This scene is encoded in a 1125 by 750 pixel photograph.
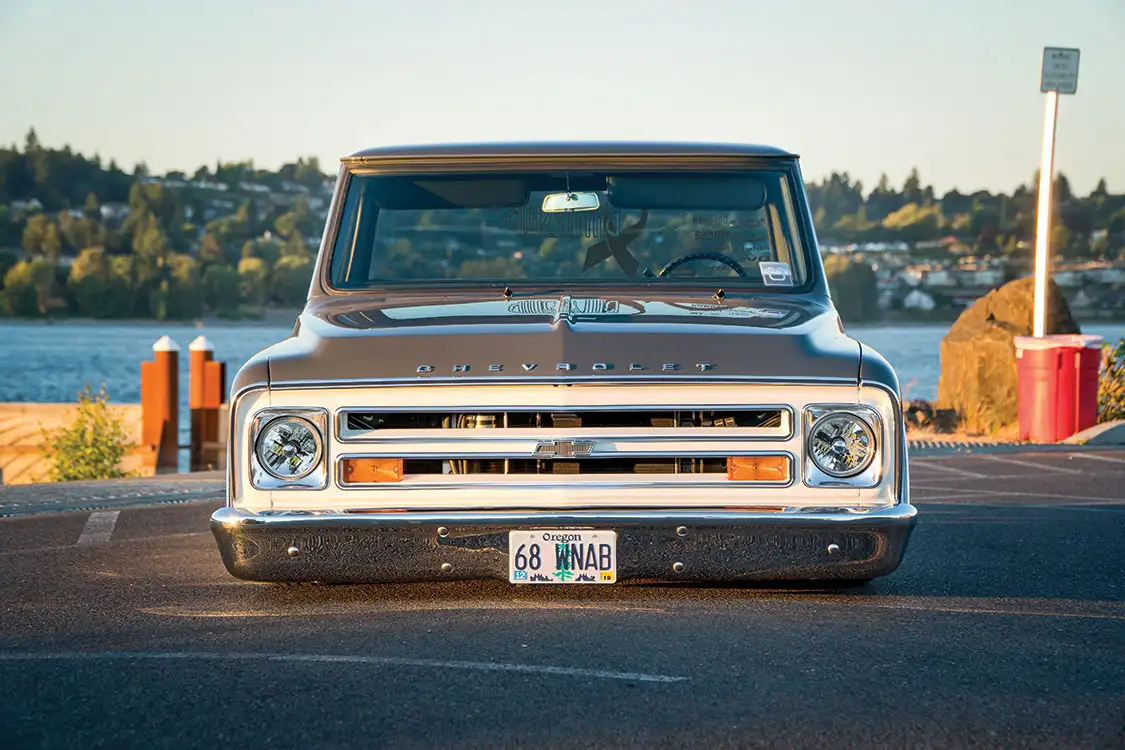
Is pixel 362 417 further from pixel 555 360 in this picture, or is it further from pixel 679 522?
pixel 679 522

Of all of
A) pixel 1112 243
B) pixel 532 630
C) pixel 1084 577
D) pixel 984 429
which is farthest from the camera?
pixel 1112 243

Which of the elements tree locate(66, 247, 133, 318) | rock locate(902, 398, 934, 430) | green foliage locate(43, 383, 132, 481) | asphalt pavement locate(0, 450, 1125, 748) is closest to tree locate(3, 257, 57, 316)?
tree locate(66, 247, 133, 318)

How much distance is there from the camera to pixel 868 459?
5734mm

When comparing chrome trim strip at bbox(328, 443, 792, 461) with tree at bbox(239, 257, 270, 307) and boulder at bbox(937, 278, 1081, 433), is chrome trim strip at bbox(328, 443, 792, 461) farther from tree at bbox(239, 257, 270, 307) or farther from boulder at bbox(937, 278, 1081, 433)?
tree at bbox(239, 257, 270, 307)

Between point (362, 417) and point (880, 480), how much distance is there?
74.6 inches

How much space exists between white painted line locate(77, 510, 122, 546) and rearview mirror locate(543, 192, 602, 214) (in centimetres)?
313

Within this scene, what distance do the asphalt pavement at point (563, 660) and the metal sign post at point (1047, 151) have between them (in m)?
9.46

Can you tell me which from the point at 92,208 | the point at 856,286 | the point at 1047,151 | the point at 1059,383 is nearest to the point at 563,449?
the point at 1059,383

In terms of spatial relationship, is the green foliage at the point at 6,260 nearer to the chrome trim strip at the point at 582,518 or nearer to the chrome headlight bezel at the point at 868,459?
the chrome trim strip at the point at 582,518

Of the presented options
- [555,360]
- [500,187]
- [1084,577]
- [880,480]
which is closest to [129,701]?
[555,360]

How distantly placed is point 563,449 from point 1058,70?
40.2 feet

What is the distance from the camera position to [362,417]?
575cm

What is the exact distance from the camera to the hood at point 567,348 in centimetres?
569

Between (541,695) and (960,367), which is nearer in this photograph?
(541,695)
